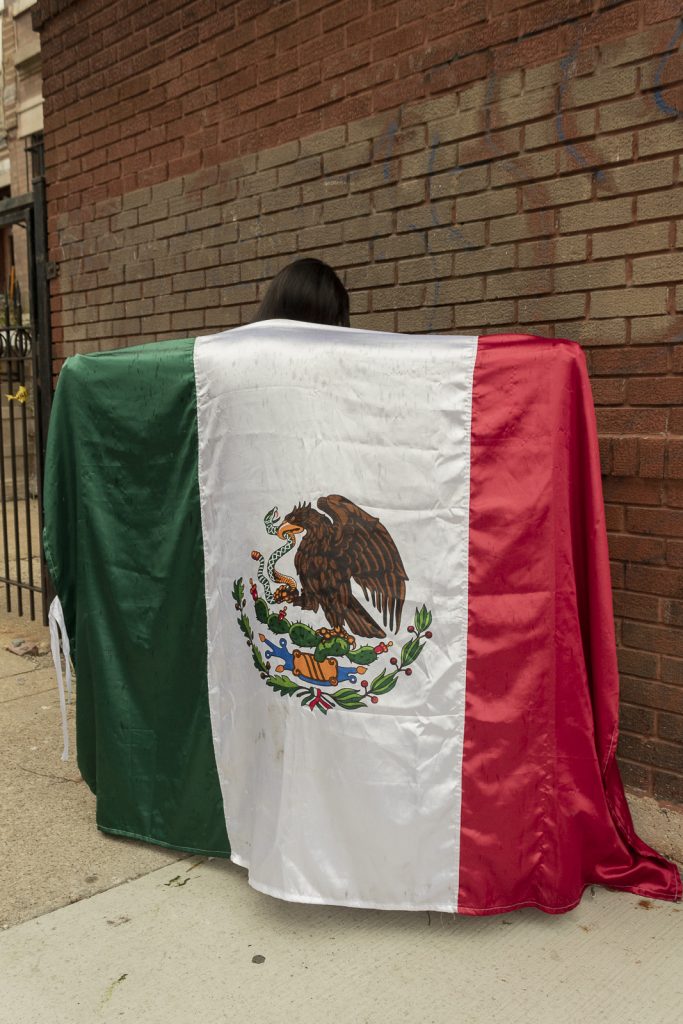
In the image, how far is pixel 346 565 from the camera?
2691 millimetres

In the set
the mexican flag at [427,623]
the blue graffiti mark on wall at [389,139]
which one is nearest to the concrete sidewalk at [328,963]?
the mexican flag at [427,623]

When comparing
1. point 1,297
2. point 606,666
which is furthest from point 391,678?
point 1,297

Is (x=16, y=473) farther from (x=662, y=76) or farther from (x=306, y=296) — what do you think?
(x=662, y=76)

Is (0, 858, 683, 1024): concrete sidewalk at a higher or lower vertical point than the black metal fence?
lower

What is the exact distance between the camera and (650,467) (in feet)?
9.82

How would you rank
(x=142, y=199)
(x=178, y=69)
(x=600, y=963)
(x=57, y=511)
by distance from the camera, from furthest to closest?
(x=142, y=199), (x=178, y=69), (x=57, y=511), (x=600, y=963)

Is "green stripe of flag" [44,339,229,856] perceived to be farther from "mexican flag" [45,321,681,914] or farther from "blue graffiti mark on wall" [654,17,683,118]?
"blue graffiti mark on wall" [654,17,683,118]

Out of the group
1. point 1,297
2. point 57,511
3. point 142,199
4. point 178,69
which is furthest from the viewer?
point 1,297

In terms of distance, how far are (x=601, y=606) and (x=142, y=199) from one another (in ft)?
12.1

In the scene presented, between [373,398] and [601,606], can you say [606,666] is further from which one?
[373,398]

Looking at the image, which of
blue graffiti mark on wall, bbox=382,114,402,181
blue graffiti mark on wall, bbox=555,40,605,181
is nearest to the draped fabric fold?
blue graffiti mark on wall, bbox=555,40,605,181

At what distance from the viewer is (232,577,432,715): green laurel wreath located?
2.66m

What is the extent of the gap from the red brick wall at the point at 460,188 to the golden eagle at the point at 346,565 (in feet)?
2.98

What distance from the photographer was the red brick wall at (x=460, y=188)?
2996 mm
